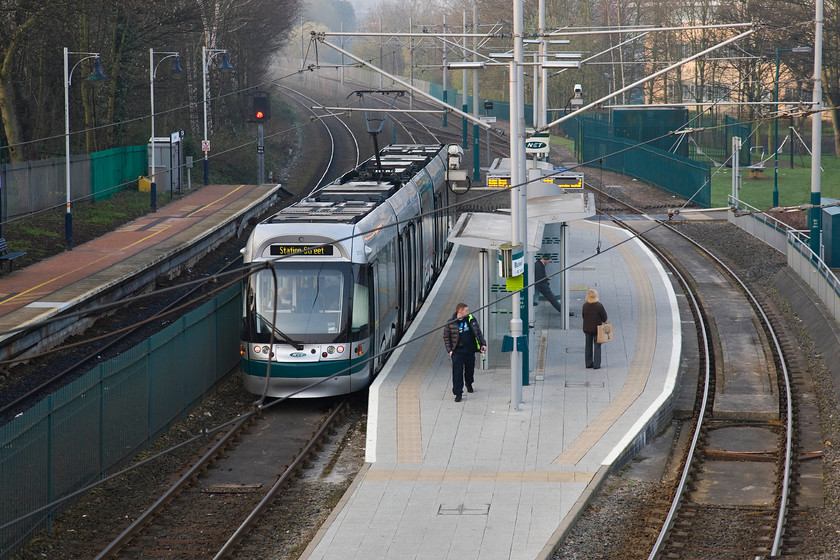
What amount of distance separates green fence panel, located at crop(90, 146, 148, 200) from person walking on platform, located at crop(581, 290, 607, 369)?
78.5 feet

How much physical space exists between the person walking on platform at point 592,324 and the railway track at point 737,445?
1861 mm

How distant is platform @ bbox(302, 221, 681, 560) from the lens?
11.8 meters

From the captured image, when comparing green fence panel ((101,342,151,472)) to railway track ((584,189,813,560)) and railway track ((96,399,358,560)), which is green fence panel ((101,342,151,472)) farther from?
railway track ((584,189,813,560))

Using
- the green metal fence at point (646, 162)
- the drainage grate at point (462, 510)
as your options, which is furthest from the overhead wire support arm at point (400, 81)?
the green metal fence at point (646, 162)

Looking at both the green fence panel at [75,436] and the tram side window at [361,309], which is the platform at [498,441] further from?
the green fence panel at [75,436]

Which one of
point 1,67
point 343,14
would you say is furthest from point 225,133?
point 343,14

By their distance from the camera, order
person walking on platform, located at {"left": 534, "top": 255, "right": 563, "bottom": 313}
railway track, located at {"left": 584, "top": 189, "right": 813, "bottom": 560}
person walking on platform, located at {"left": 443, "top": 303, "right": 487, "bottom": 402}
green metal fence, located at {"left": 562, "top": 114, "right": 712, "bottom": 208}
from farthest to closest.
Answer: green metal fence, located at {"left": 562, "top": 114, "right": 712, "bottom": 208}, person walking on platform, located at {"left": 534, "top": 255, "right": 563, "bottom": 313}, person walking on platform, located at {"left": 443, "top": 303, "right": 487, "bottom": 402}, railway track, located at {"left": 584, "top": 189, "right": 813, "bottom": 560}

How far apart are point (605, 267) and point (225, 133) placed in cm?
2981

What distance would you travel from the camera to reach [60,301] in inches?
933

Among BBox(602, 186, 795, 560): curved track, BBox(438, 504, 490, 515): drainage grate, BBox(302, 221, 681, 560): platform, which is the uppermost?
BBox(302, 221, 681, 560): platform

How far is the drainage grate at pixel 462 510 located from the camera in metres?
12.4

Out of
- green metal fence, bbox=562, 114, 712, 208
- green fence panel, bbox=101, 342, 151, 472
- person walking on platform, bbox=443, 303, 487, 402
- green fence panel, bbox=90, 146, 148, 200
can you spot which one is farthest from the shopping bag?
green fence panel, bbox=90, 146, 148, 200

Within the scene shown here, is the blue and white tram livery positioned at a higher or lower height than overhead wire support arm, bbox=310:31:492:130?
lower

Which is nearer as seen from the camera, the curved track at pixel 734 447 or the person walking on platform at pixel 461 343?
the curved track at pixel 734 447
